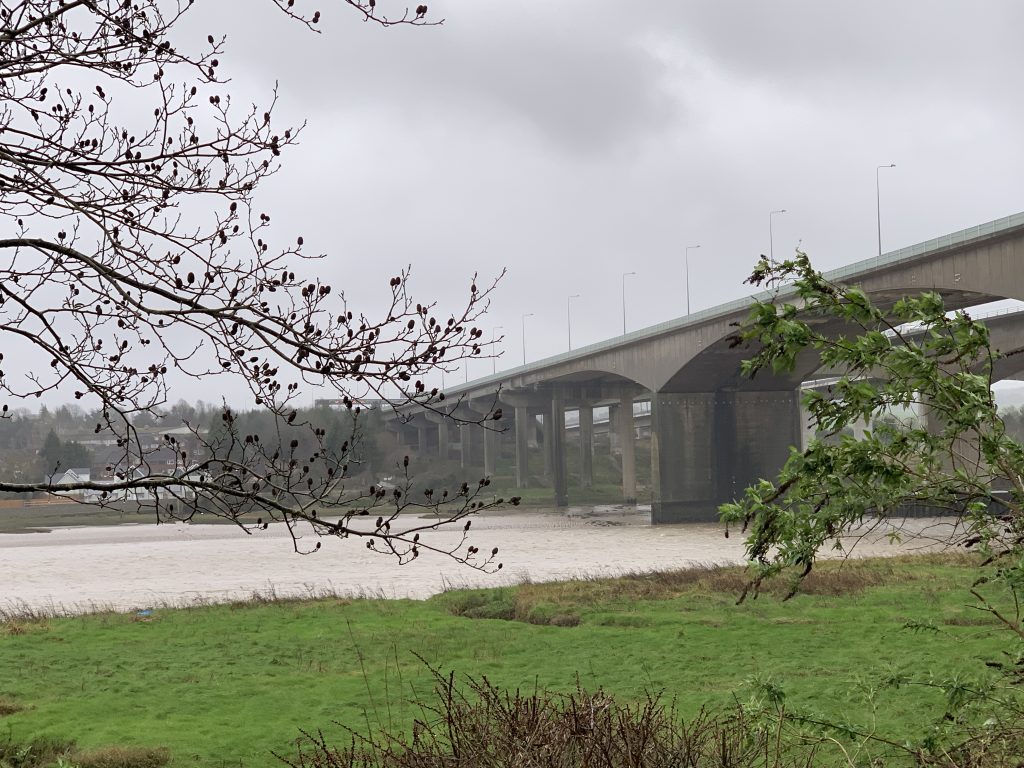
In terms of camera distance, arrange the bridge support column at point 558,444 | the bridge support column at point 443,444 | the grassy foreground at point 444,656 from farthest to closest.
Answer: the bridge support column at point 443,444, the bridge support column at point 558,444, the grassy foreground at point 444,656

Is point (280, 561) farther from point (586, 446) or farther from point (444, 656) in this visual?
point (586, 446)

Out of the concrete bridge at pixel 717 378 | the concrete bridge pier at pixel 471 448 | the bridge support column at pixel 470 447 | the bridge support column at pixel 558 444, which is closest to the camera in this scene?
the concrete bridge at pixel 717 378

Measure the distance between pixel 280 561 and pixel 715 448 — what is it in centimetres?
2966

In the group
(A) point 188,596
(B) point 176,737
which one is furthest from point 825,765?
(A) point 188,596

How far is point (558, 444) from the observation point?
85.4 metres

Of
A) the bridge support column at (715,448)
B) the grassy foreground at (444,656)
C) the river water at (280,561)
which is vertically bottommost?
the river water at (280,561)

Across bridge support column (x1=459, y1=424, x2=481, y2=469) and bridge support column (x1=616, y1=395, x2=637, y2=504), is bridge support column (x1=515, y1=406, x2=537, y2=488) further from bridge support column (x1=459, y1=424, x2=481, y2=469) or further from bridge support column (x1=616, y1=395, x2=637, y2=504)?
bridge support column (x1=459, y1=424, x2=481, y2=469)

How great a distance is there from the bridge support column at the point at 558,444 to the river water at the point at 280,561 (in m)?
15.5

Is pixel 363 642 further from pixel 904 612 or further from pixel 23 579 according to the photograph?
pixel 23 579

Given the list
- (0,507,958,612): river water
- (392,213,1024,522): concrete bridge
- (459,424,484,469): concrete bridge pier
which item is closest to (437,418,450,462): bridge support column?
(459,424,484,469): concrete bridge pier

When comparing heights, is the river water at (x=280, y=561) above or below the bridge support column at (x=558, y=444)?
below

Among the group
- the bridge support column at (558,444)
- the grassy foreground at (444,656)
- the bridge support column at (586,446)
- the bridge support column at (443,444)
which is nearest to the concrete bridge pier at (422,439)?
the bridge support column at (443,444)

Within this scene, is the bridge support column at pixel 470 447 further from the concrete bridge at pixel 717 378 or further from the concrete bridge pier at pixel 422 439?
the concrete bridge at pixel 717 378

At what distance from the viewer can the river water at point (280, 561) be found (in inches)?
1220
